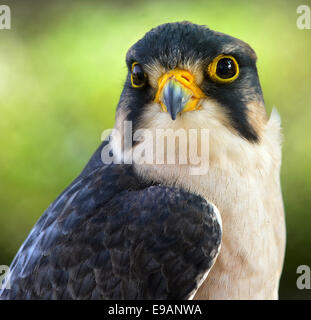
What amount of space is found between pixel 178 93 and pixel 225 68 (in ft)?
1.16

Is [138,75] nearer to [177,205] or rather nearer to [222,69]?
[222,69]

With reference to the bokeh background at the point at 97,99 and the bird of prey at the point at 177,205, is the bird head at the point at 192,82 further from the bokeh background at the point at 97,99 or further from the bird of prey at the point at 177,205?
the bokeh background at the point at 97,99

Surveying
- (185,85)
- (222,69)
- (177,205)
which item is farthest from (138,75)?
(177,205)

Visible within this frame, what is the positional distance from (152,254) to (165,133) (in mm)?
636

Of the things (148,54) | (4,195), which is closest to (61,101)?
(4,195)

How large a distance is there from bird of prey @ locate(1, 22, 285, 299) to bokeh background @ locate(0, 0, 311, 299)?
9.03 ft

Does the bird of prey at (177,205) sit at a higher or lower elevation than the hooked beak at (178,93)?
lower

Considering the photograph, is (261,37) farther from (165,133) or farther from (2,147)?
(165,133)

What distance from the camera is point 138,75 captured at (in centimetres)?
279

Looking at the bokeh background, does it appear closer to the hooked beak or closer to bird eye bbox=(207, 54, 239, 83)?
bird eye bbox=(207, 54, 239, 83)

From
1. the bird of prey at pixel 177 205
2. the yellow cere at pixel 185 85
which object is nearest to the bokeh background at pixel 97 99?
the bird of prey at pixel 177 205

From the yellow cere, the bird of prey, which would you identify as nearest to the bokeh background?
the bird of prey

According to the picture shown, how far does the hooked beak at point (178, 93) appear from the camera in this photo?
8.36ft

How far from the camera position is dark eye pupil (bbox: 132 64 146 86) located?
2.78 meters
